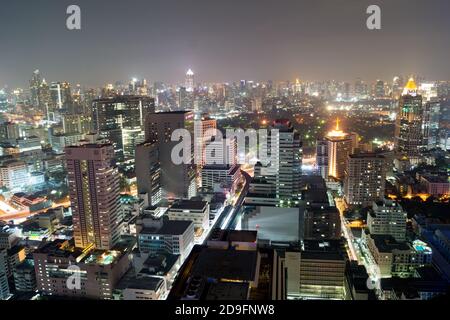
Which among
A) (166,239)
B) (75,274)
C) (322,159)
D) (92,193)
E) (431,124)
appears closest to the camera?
(75,274)

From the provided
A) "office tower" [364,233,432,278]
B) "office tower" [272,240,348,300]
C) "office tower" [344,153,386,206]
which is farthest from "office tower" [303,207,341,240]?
"office tower" [344,153,386,206]

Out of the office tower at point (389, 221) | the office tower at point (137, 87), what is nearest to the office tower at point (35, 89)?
the office tower at point (137, 87)

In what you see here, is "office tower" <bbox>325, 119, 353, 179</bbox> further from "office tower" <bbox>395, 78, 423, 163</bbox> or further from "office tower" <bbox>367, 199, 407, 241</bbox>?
"office tower" <bbox>367, 199, 407, 241</bbox>

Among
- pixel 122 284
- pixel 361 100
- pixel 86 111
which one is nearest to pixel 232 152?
pixel 122 284

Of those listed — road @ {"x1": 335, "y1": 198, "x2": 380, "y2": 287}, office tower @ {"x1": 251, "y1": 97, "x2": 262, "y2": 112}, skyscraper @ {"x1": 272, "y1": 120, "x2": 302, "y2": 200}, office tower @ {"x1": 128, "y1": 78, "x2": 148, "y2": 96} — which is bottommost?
road @ {"x1": 335, "y1": 198, "x2": 380, "y2": 287}

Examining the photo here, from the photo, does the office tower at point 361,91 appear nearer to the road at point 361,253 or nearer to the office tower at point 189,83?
the office tower at point 189,83

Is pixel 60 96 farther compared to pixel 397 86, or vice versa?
pixel 60 96

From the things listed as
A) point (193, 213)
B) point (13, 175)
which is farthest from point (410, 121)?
point (13, 175)

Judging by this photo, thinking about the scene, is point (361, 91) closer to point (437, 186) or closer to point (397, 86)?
point (397, 86)
